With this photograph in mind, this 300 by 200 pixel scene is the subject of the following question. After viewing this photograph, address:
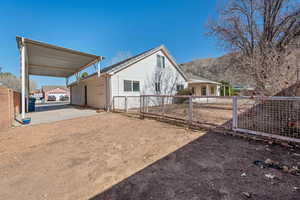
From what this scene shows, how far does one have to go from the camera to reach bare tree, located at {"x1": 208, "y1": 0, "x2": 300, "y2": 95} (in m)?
5.99

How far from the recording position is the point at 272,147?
2.96 m

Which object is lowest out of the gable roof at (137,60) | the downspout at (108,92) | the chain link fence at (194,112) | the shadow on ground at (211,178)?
the shadow on ground at (211,178)

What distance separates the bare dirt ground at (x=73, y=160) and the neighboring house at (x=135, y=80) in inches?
236

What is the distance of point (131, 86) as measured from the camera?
10711 mm

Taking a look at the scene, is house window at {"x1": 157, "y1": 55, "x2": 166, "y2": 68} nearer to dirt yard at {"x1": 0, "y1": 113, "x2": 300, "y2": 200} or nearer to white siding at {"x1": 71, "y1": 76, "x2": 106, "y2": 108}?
white siding at {"x1": 71, "y1": 76, "x2": 106, "y2": 108}

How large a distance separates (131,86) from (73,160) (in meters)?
A: 8.41

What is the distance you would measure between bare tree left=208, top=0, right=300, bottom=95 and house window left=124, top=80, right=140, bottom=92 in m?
7.61

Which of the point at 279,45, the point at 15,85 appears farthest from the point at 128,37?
the point at 15,85

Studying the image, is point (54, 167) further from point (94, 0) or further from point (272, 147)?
point (94, 0)

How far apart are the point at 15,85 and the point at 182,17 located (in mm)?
41056

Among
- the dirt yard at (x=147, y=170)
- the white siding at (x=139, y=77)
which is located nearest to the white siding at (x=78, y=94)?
the white siding at (x=139, y=77)

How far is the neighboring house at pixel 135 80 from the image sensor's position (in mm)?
9852

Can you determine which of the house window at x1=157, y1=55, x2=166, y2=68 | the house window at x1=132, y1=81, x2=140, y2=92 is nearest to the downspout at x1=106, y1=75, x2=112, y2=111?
the house window at x1=132, y1=81, x2=140, y2=92

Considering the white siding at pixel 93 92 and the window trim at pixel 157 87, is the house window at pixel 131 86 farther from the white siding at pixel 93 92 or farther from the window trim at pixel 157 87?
the window trim at pixel 157 87
